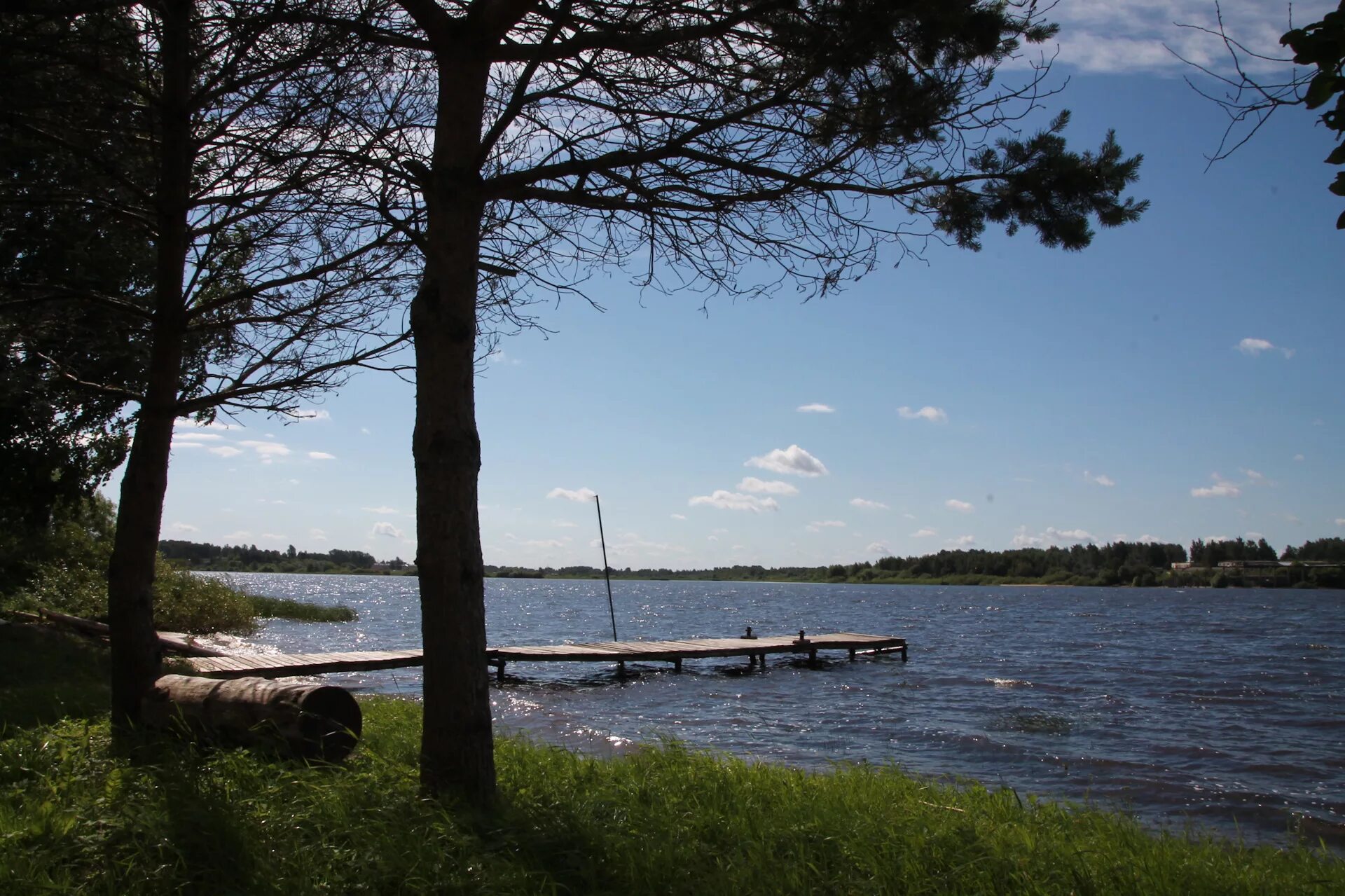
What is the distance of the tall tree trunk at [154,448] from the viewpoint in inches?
259

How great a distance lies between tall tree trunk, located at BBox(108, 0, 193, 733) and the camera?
6.59 metres

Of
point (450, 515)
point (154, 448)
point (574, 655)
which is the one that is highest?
point (154, 448)

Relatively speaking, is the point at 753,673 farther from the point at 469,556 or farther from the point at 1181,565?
the point at 1181,565

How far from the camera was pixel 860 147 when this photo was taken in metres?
5.86

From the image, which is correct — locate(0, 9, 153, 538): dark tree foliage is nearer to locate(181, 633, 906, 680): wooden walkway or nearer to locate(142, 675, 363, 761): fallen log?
locate(142, 675, 363, 761): fallen log

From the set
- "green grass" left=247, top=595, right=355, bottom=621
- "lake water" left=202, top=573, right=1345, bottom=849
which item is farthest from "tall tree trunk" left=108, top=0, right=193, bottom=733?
"green grass" left=247, top=595, right=355, bottom=621

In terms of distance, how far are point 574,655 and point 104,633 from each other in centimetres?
944

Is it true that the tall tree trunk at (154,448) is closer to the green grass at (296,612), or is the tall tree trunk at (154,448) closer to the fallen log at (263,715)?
the fallen log at (263,715)

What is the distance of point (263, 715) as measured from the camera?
616 centimetres

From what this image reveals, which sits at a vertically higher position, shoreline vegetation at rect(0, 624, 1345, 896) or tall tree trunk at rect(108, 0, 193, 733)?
tall tree trunk at rect(108, 0, 193, 733)

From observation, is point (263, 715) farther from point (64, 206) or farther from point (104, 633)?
point (104, 633)

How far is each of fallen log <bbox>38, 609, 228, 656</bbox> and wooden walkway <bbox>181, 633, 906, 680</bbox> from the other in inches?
28.4

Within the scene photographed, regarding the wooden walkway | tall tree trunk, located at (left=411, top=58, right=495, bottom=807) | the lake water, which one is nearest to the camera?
tall tree trunk, located at (left=411, top=58, right=495, bottom=807)

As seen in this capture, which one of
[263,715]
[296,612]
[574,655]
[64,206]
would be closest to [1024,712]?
[574,655]
